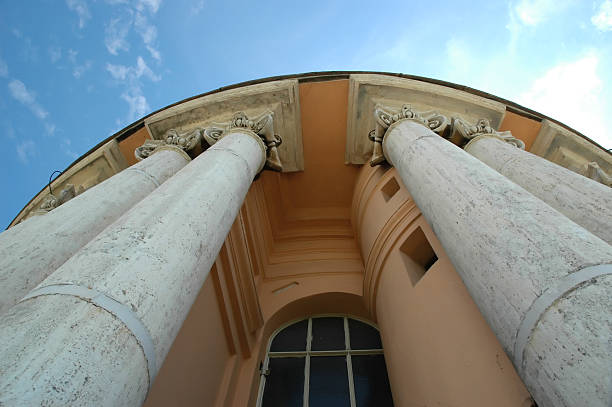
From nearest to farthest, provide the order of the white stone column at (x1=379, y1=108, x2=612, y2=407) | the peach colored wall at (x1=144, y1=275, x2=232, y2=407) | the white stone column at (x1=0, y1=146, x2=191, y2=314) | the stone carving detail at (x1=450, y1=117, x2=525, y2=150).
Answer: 1. the white stone column at (x1=379, y1=108, x2=612, y2=407)
2. the white stone column at (x1=0, y1=146, x2=191, y2=314)
3. the peach colored wall at (x1=144, y1=275, x2=232, y2=407)
4. the stone carving detail at (x1=450, y1=117, x2=525, y2=150)

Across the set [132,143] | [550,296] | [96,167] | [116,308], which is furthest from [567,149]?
[96,167]

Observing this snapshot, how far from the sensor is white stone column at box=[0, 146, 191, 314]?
3922 millimetres

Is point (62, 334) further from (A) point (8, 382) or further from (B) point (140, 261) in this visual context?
(B) point (140, 261)

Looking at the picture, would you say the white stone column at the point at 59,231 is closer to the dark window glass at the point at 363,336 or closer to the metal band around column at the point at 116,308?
the metal band around column at the point at 116,308

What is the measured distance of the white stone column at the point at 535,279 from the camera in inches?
79.3

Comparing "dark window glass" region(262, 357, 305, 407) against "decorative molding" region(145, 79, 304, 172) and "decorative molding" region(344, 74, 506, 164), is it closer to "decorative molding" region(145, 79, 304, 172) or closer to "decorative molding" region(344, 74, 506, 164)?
"decorative molding" region(145, 79, 304, 172)

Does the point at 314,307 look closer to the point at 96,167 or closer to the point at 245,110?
the point at 245,110

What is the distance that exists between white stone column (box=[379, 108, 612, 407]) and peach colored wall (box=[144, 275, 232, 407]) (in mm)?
4122

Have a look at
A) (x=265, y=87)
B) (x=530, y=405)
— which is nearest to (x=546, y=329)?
(x=530, y=405)

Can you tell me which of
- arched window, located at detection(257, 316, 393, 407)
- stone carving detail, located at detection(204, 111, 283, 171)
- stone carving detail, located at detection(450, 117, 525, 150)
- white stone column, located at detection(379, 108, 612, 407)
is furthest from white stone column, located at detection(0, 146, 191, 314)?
stone carving detail, located at detection(450, 117, 525, 150)

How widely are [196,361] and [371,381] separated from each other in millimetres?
3326

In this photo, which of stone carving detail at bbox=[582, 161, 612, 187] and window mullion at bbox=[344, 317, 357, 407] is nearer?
window mullion at bbox=[344, 317, 357, 407]

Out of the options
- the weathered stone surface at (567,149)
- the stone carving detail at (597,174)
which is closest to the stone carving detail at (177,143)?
the weathered stone surface at (567,149)

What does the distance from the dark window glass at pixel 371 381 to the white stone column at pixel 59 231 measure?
523 cm
